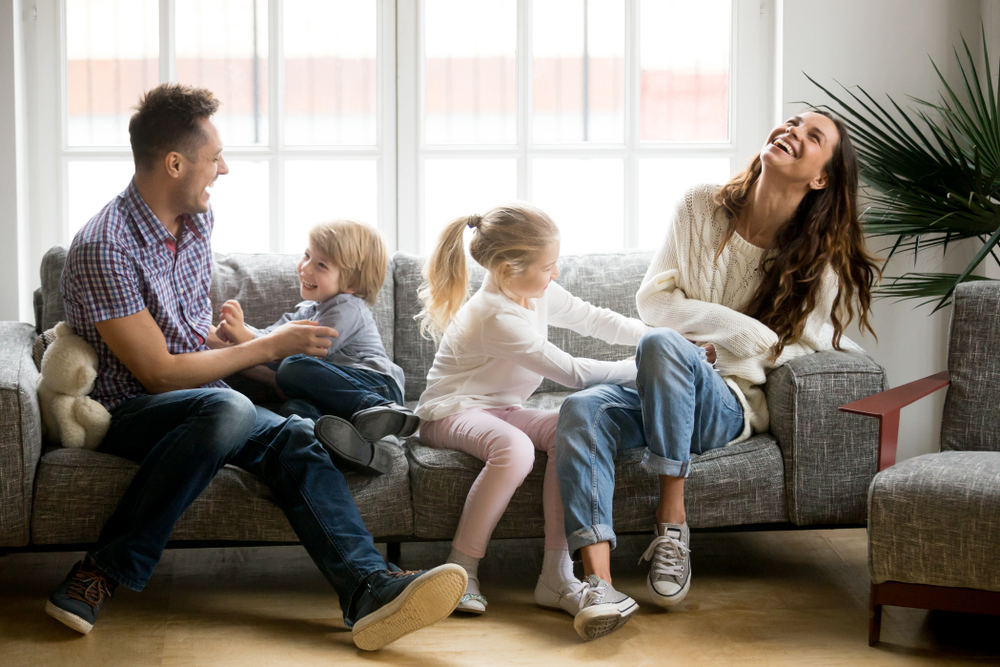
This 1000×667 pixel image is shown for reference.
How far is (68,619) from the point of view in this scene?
1829 mm

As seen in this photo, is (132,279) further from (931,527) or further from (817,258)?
(931,527)

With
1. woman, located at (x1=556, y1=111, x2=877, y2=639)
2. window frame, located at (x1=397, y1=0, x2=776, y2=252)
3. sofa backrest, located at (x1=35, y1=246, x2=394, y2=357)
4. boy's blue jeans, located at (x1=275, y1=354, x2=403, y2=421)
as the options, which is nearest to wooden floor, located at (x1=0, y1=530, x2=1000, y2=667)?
woman, located at (x1=556, y1=111, x2=877, y2=639)

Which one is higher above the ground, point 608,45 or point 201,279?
point 608,45

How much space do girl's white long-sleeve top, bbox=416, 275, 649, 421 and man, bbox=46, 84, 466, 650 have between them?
0.29 metres

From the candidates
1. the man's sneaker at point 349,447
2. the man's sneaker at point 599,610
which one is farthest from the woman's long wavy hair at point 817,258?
the man's sneaker at point 349,447

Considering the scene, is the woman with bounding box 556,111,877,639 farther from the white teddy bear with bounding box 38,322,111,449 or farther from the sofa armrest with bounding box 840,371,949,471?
the white teddy bear with bounding box 38,322,111,449

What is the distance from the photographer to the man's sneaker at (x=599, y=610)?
1.83 m

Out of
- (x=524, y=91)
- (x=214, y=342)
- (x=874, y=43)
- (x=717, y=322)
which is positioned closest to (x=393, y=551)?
(x=214, y=342)

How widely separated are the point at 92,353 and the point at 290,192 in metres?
1.20

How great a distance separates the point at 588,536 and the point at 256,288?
1169 millimetres

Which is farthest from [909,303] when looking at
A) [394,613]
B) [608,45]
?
[394,613]

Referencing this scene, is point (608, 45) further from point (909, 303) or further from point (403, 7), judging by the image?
point (909, 303)

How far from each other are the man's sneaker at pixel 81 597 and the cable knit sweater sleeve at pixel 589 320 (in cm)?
118

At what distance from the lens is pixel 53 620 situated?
1962 mm
